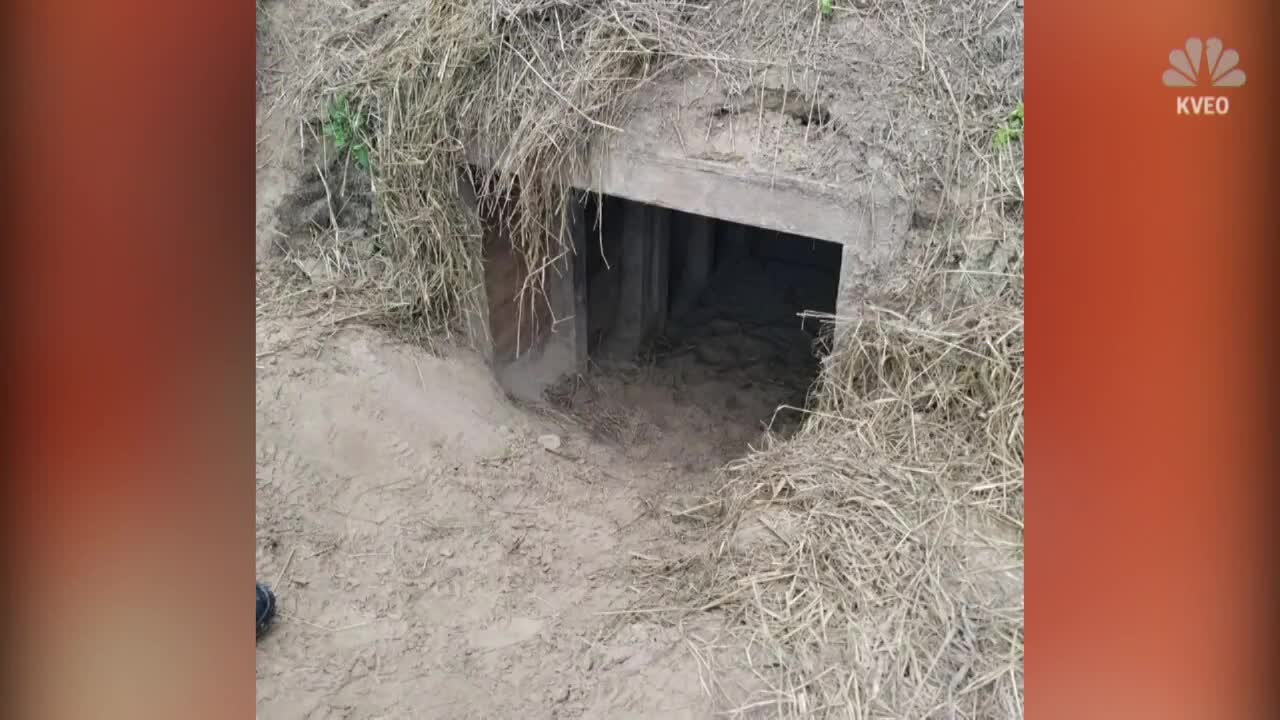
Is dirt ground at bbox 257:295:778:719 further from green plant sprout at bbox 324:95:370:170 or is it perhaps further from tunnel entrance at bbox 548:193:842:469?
green plant sprout at bbox 324:95:370:170

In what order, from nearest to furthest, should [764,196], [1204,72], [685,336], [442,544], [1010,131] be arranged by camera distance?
[1204,72]
[1010,131]
[442,544]
[764,196]
[685,336]

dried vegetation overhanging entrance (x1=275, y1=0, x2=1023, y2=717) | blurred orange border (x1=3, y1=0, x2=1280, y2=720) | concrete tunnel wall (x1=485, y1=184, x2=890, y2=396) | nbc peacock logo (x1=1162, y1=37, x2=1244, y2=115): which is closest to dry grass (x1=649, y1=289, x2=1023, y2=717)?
dried vegetation overhanging entrance (x1=275, y1=0, x2=1023, y2=717)

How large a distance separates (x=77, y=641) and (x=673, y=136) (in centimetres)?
294

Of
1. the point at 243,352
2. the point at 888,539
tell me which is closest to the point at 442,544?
the point at 888,539

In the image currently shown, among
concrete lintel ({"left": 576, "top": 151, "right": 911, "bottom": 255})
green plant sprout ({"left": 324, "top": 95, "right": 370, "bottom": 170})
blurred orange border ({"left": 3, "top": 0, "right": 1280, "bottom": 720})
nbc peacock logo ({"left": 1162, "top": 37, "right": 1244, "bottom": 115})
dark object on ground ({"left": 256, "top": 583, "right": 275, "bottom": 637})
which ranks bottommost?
dark object on ground ({"left": 256, "top": 583, "right": 275, "bottom": 637})

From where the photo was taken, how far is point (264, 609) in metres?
3.24

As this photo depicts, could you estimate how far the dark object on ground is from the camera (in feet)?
10.6

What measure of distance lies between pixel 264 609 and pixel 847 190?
100 inches

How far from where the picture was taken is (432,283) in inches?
179

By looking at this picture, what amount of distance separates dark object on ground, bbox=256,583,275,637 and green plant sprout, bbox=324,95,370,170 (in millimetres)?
2096

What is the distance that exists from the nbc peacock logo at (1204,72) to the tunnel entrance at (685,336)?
2561mm

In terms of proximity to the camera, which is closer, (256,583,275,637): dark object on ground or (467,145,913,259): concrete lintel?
(256,583,275,637): dark object on ground

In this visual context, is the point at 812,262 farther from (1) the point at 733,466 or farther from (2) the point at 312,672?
(2) the point at 312,672

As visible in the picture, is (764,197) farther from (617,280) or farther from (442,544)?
(617,280)
